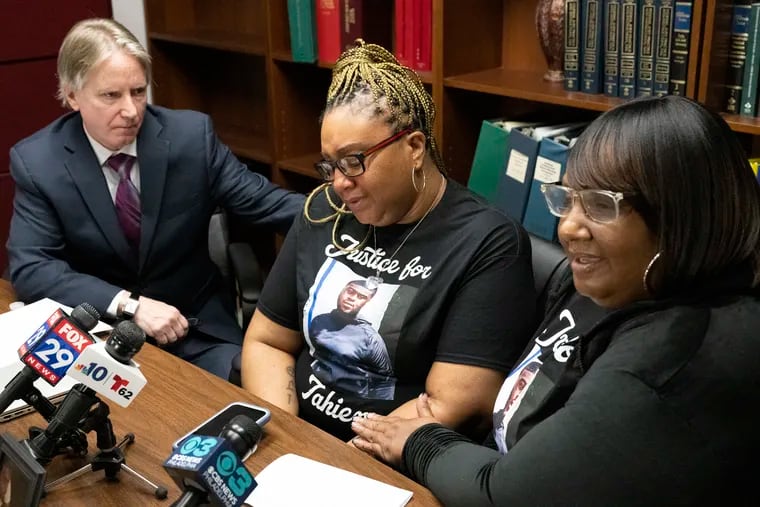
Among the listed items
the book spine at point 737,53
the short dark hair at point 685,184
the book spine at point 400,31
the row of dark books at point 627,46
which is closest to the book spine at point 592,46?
the row of dark books at point 627,46

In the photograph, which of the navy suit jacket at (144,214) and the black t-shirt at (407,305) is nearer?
Result: the black t-shirt at (407,305)

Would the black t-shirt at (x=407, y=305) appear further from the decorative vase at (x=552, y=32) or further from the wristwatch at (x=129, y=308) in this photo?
the decorative vase at (x=552, y=32)

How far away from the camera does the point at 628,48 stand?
2.21m

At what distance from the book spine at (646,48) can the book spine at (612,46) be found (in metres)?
0.06

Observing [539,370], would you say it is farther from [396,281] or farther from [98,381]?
[98,381]

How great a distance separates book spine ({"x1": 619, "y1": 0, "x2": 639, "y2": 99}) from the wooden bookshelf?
5 centimetres

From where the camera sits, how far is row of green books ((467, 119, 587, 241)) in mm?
2295

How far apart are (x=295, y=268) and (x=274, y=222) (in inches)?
21.4

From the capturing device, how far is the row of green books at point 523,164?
7.53ft

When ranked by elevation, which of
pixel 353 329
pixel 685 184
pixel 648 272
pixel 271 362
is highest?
pixel 685 184

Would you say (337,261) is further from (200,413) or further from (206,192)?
(206,192)

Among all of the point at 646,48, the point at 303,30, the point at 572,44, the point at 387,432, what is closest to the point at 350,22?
the point at 303,30

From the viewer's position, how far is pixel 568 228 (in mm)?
1268

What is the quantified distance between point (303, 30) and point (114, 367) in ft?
6.38
